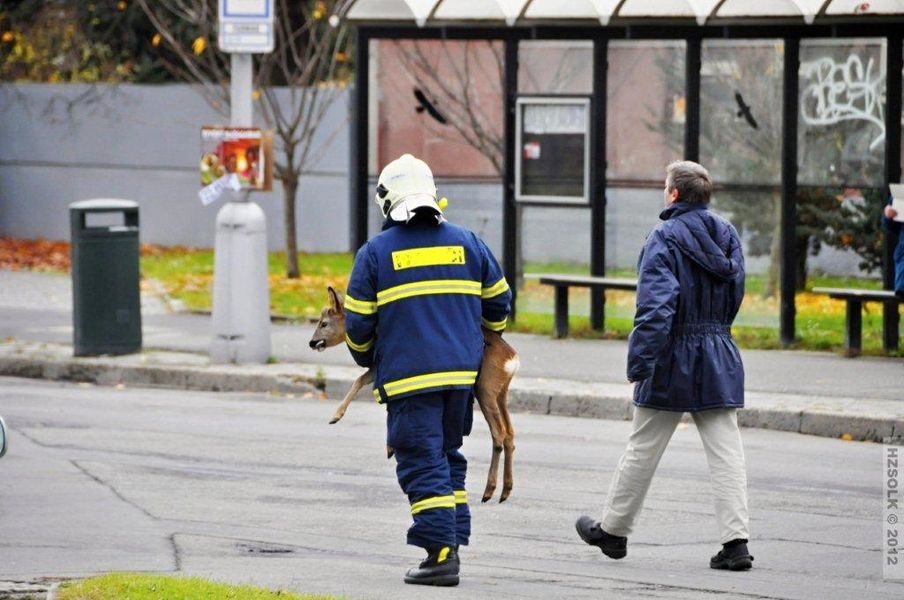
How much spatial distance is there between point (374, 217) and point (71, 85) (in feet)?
36.0

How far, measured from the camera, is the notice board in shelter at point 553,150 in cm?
Answer: 1573

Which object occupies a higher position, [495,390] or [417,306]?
[417,306]

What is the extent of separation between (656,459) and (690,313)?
0.66 meters

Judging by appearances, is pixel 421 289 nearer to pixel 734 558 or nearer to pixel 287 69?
pixel 734 558

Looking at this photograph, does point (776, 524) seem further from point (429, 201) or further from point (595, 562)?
point (429, 201)

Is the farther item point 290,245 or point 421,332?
point 290,245

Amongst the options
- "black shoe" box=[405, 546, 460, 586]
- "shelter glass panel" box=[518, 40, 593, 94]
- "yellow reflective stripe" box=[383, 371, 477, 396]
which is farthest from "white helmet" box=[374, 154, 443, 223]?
"shelter glass panel" box=[518, 40, 593, 94]

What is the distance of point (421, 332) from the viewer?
6.89 m

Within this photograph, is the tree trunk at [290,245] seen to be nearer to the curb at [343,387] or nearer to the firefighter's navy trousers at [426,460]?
the curb at [343,387]

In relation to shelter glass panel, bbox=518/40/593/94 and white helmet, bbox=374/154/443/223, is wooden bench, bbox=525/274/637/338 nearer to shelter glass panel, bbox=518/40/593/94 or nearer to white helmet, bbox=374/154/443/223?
shelter glass panel, bbox=518/40/593/94

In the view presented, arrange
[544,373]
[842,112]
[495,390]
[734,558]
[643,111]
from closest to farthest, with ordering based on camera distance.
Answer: [495,390], [734,558], [544,373], [842,112], [643,111]

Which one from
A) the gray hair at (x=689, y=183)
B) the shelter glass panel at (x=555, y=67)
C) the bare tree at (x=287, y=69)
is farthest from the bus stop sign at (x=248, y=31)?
the gray hair at (x=689, y=183)

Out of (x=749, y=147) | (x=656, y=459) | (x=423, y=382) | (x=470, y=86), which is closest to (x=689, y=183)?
(x=656, y=459)

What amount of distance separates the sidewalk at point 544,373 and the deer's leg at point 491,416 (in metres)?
4.61
